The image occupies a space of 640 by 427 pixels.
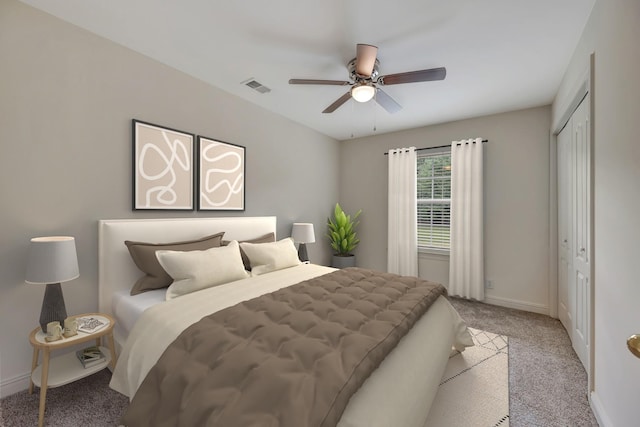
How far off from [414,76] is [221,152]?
6.84 feet

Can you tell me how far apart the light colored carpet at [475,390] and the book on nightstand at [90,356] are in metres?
2.21

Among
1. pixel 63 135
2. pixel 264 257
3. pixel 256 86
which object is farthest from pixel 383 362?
pixel 256 86

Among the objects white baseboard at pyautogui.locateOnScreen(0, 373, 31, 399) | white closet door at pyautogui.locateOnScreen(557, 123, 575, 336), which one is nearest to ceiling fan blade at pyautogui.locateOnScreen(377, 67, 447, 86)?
white closet door at pyautogui.locateOnScreen(557, 123, 575, 336)

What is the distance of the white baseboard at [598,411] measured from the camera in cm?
150

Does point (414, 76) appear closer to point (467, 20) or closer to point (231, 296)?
point (467, 20)

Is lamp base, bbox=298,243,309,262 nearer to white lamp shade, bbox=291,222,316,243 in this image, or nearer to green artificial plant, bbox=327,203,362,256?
white lamp shade, bbox=291,222,316,243

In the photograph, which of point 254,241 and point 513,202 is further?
point 513,202

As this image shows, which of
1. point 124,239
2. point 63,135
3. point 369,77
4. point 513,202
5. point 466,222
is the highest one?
point 369,77

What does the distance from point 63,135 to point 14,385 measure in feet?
5.71

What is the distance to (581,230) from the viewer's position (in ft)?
7.38

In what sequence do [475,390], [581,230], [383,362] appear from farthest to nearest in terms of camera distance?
1. [581,230]
2. [475,390]
3. [383,362]

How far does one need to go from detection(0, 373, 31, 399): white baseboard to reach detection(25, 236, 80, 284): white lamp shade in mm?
760

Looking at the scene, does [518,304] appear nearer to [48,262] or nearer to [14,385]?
[48,262]

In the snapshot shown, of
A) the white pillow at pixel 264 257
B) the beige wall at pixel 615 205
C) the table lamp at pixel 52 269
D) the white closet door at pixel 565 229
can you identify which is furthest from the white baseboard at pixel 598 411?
the table lamp at pixel 52 269
